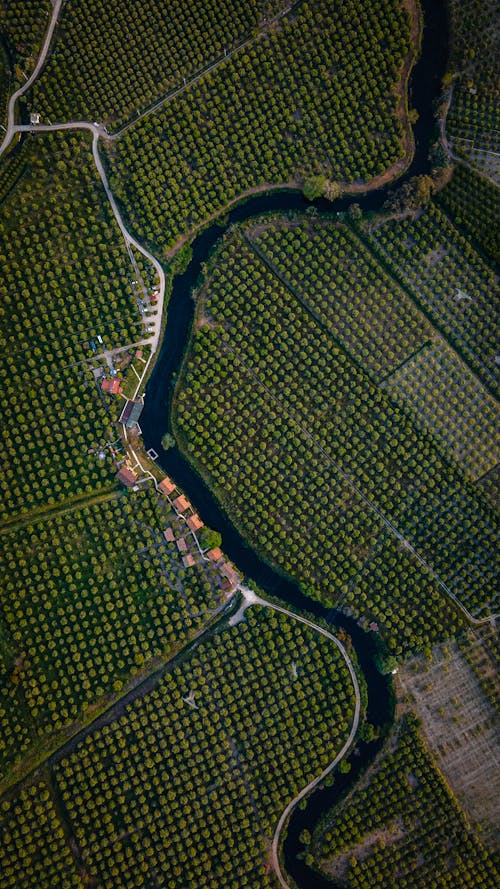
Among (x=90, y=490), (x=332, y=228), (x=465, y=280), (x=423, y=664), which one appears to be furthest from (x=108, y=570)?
(x=465, y=280)

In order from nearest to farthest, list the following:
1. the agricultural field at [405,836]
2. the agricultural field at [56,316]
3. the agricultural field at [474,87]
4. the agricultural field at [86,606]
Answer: the agricultural field at [86,606], the agricultural field at [405,836], the agricultural field at [56,316], the agricultural field at [474,87]

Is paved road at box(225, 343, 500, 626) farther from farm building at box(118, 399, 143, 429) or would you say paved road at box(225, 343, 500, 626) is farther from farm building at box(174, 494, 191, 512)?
farm building at box(174, 494, 191, 512)

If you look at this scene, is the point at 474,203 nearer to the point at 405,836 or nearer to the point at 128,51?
the point at 128,51

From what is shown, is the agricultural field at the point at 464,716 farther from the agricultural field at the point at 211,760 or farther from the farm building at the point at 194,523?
the farm building at the point at 194,523

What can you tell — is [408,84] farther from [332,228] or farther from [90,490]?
[90,490]

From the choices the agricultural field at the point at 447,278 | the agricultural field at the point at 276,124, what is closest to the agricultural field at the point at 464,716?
the agricultural field at the point at 447,278

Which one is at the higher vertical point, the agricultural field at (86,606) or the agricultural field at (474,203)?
the agricultural field at (474,203)
